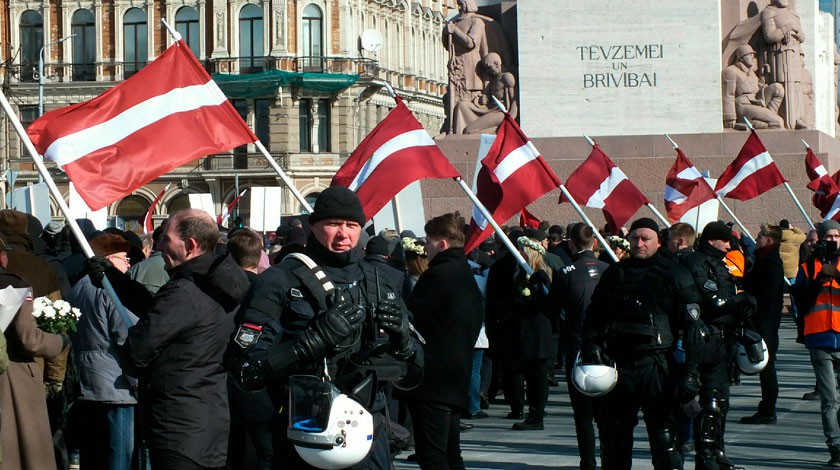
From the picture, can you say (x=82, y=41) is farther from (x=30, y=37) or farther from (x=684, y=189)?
(x=684, y=189)

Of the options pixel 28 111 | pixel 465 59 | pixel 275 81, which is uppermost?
pixel 275 81

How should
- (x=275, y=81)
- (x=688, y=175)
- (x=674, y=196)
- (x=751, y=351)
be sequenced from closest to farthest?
(x=751, y=351)
(x=688, y=175)
(x=674, y=196)
(x=275, y=81)

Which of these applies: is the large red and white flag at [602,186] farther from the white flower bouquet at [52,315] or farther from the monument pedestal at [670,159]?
the white flower bouquet at [52,315]

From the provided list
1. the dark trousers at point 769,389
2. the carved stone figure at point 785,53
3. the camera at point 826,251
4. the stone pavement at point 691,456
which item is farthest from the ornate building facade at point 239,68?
the camera at point 826,251

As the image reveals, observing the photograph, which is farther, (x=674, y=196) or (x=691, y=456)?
(x=674, y=196)

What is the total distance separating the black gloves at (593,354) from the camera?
8711 millimetres

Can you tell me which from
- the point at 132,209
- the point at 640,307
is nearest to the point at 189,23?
the point at 132,209

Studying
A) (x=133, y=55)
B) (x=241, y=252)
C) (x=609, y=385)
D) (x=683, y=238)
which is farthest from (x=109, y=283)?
(x=133, y=55)

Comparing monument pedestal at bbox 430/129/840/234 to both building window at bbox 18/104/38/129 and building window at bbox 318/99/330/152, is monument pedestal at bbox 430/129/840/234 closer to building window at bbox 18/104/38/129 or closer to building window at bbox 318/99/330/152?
building window at bbox 318/99/330/152

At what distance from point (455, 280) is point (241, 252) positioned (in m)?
1.37

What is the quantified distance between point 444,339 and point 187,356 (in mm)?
2257

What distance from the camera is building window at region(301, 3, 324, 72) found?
63.2m

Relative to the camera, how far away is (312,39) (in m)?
63.5

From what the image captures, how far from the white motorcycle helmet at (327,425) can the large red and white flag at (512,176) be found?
7010 millimetres
